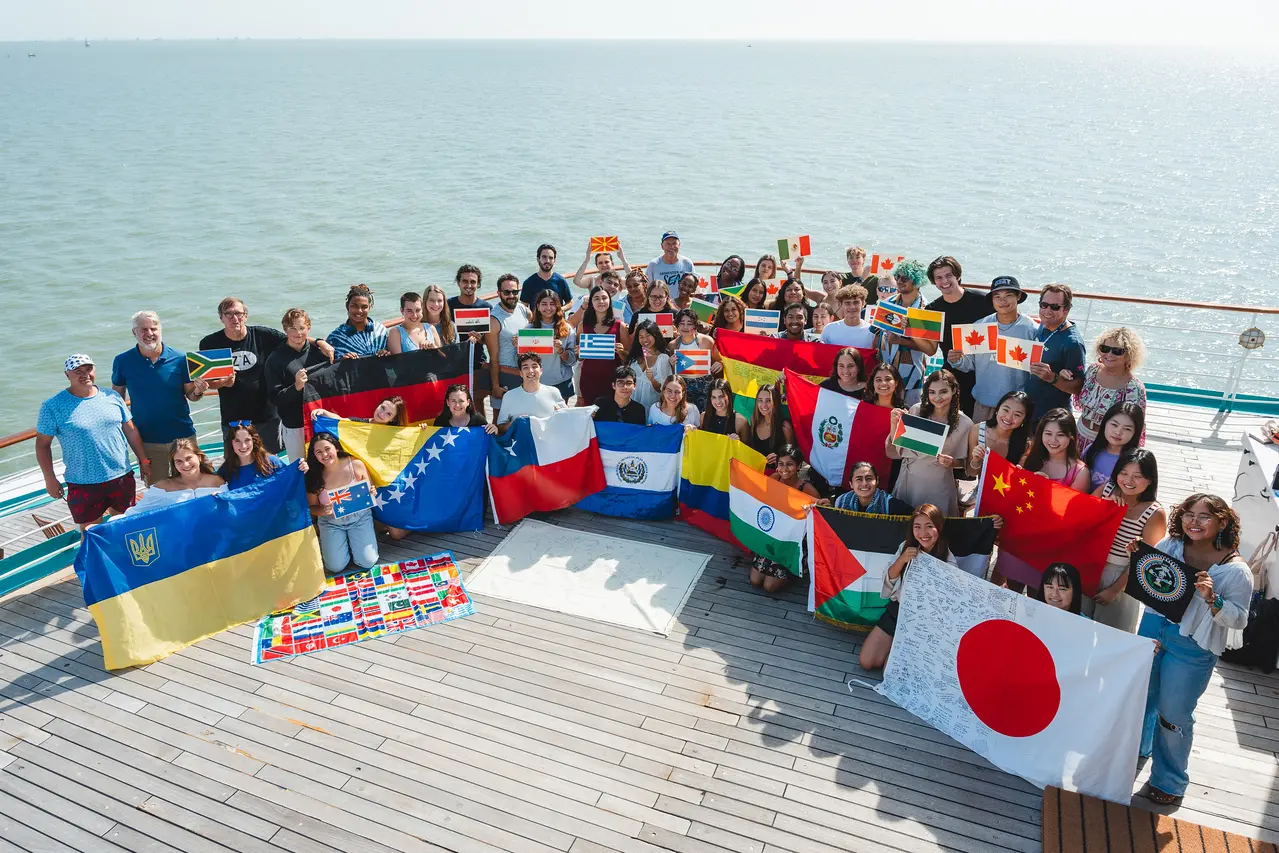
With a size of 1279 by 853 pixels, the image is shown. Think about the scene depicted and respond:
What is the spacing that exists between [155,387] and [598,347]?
3745 mm

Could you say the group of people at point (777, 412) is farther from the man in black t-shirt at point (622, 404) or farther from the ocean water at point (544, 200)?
the ocean water at point (544, 200)

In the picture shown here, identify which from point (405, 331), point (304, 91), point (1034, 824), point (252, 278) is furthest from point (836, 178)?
point (304, 91)

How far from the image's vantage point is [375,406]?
26.7ft

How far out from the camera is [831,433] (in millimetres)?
7555

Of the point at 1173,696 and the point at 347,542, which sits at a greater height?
the point at 1173,696

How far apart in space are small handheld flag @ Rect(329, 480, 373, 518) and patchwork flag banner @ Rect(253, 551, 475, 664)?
1.77 feet

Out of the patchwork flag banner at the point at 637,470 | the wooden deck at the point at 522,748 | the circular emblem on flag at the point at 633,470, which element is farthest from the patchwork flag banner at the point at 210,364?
the circular emblem on flag at the point at 633,470

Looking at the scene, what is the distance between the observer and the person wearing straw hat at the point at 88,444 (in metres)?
6.63

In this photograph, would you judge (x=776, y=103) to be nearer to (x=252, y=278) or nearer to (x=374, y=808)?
(x=252, y=278)

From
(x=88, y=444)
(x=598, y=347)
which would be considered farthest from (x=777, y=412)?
(x=88, y=444)

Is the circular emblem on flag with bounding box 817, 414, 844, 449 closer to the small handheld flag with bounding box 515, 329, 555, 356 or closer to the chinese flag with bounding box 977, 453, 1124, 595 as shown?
the chinese flag with bounding box 977, 453, 1124, 595

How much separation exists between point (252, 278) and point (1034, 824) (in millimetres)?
30387

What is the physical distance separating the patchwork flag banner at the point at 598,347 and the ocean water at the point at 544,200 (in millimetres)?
7567

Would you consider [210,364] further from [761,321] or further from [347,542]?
[761,321]
